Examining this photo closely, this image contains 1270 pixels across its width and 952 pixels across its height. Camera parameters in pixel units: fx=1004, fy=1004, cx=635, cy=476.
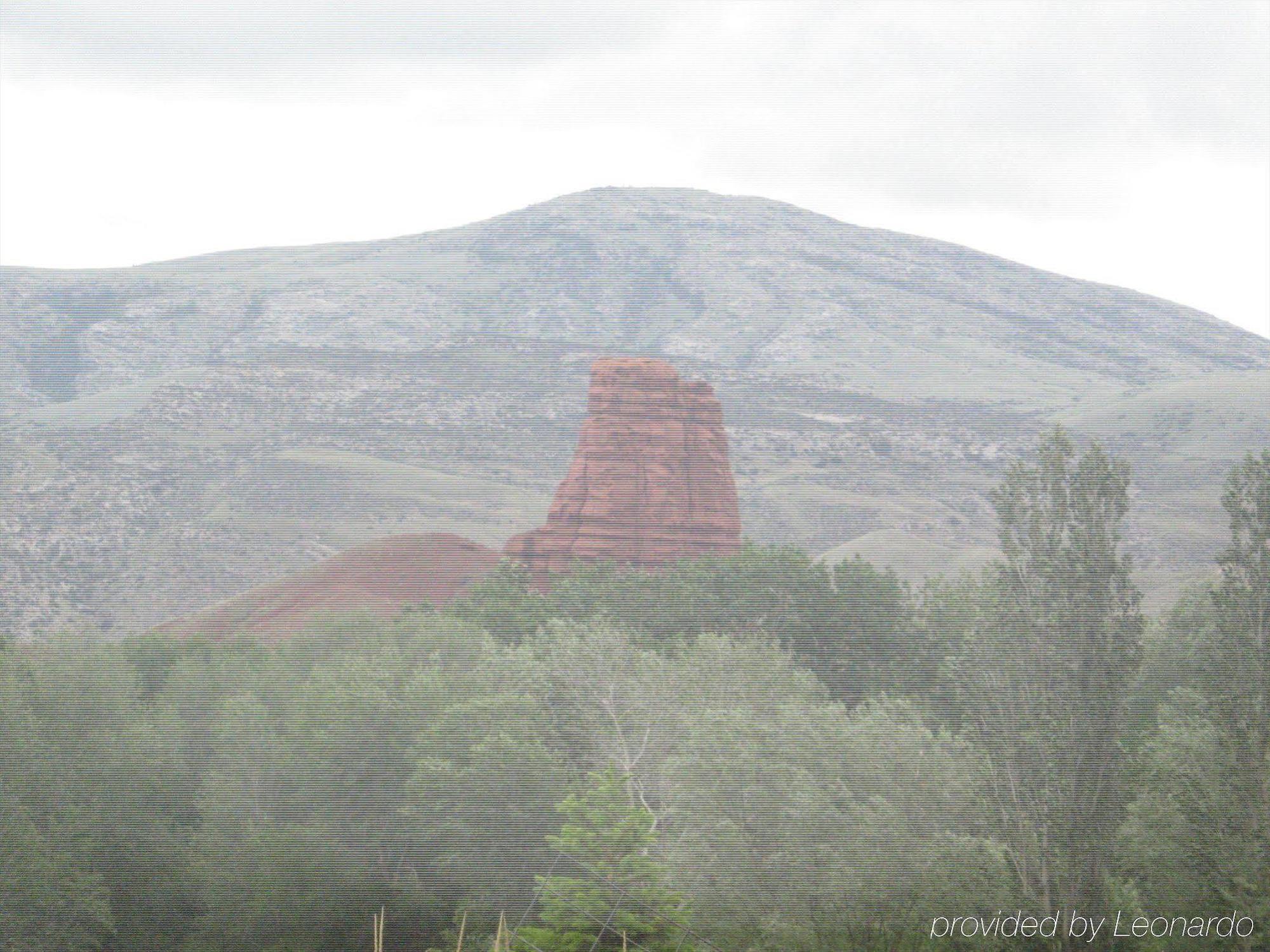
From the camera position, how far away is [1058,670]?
454 cm

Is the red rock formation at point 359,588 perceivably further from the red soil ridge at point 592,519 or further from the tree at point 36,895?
the tree at point 36,895

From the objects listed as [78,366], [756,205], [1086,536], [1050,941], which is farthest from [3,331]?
[1050,941]

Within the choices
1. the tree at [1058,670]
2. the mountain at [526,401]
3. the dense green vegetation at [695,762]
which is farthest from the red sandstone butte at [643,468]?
the tree at [1058,670]

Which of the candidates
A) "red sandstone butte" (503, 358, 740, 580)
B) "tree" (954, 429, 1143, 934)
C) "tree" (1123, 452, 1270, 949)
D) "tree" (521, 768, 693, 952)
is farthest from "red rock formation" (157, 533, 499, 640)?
"tree" (1123, 452, 1270, 949)

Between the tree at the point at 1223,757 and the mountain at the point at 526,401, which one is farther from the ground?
the mountain at the point at 526,401

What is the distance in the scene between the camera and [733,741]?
16.0 ft

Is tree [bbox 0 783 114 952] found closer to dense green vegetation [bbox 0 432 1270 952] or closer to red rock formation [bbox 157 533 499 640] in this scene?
dense green vegetation [bbox 0 432 1270 952]

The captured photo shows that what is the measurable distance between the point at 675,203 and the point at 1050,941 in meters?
5.25

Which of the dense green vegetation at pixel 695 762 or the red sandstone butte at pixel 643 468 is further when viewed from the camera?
the red sandstone butte at pixel 643 468

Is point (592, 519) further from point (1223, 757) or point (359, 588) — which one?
point (1223, 757)

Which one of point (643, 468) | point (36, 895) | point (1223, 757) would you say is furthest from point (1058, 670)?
point (36, 895)

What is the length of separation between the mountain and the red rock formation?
0.10m

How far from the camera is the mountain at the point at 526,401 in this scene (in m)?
4.95

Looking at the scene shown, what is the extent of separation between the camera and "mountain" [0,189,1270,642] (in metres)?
4.95
